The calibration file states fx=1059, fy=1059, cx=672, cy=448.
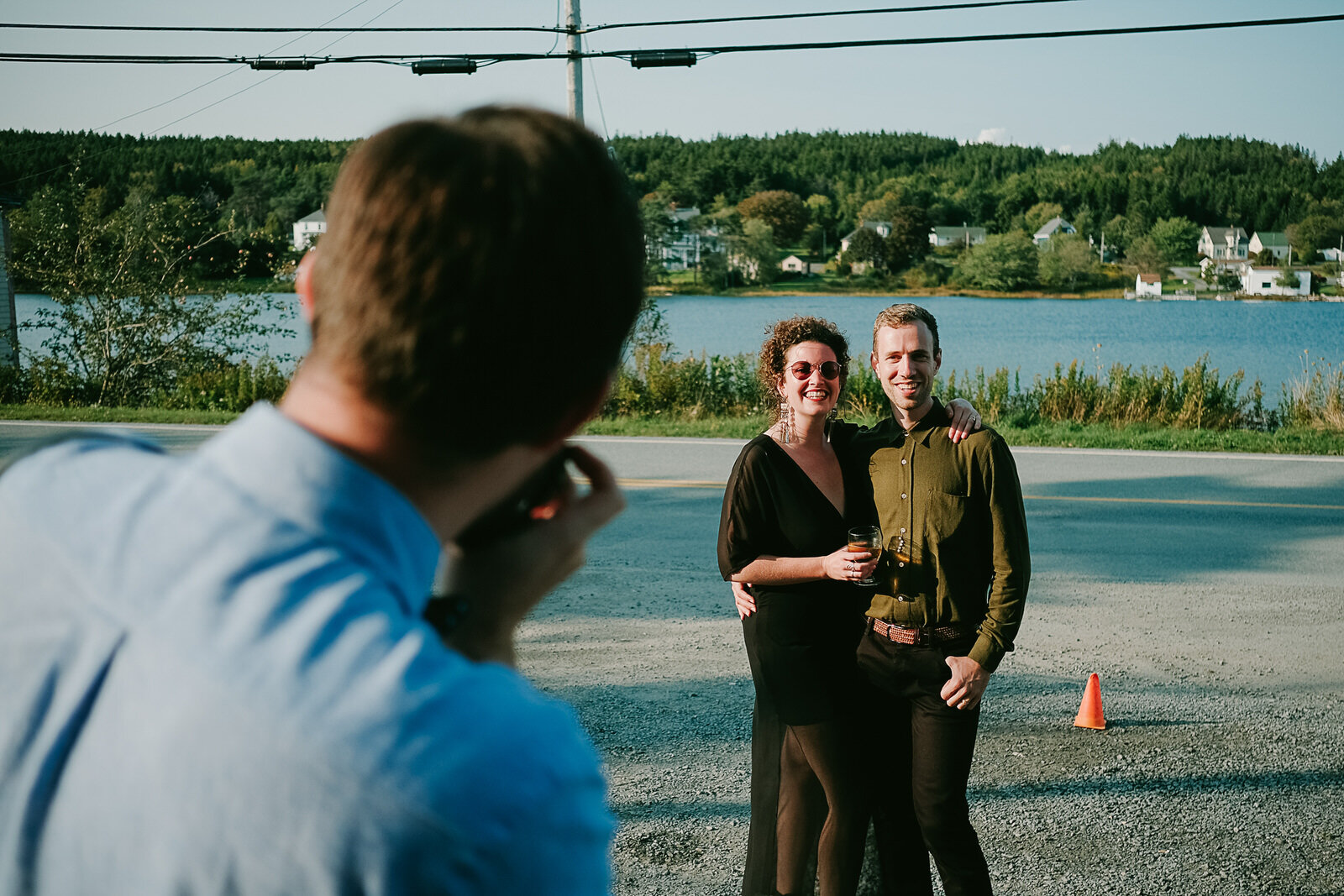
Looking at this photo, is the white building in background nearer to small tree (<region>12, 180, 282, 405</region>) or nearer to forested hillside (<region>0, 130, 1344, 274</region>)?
forested hillside (<region>0, 130, 1344, 274</region>)

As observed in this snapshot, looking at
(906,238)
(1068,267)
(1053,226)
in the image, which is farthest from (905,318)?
(1053,226)

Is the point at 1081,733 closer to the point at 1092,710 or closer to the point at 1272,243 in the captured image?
the point at 1092,710

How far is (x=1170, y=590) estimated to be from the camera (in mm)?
8328

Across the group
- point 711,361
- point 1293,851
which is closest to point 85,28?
point 711,361

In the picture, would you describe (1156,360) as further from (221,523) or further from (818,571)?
(221,523)

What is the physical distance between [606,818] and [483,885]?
0.14m

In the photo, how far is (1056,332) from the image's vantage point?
36250 mm

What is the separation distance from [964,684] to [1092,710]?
99.8 inches

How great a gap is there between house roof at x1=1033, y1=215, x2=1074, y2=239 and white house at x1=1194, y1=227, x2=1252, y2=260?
835 centimetres

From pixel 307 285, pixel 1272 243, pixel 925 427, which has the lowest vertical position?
pixel 925 427

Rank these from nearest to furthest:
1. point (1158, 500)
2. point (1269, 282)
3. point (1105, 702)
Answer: point (1105, 702) → point (1158, 500) → point (1269, 282)

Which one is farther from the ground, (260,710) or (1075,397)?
(260,710)

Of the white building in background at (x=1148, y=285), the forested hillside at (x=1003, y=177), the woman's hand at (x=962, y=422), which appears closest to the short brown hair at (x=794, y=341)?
the woman's hand at (x=962, y=422)

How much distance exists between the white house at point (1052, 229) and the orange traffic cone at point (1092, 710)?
2483 inches
